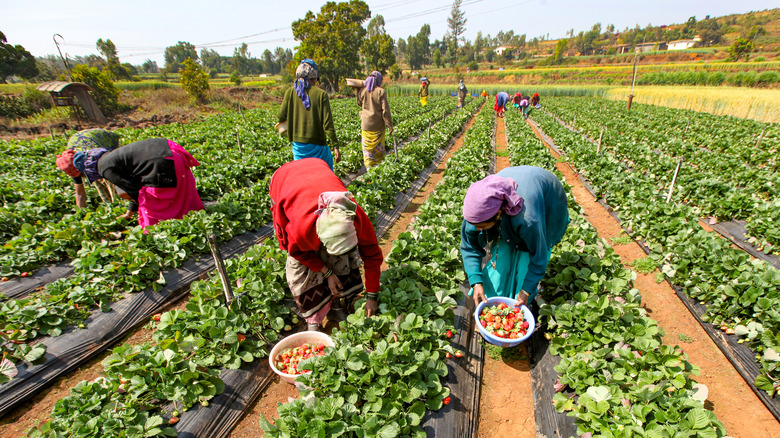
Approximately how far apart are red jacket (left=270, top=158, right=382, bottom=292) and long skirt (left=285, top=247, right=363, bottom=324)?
0.54 feet

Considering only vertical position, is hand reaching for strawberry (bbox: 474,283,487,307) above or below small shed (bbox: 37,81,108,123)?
below

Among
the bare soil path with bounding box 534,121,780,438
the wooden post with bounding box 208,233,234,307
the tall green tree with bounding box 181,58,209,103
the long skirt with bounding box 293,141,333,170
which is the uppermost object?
the tall green tree with bounding box 181,58,209,103

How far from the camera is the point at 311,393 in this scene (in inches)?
95.9

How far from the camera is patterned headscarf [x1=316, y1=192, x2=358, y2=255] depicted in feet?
7.39

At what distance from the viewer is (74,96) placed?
70.6 ft

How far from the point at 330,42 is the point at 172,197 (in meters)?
43.5

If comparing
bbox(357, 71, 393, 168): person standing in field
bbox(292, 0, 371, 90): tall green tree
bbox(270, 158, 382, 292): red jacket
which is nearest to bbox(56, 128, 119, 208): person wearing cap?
bbox(270, 158, 382, 292): red jacket

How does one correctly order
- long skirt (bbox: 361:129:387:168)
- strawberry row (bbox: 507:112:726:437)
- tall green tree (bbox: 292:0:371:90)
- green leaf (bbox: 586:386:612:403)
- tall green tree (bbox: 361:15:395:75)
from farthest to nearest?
tall green tree (bbox: 361:15:395:75) < tall green tree (bbox: 292:0:371:90) < long skirt (bbox: 361:129:387:168) < green leaf (bbox: 586:386:612:403) < strawberry row (bbox: 507:112:726:437)

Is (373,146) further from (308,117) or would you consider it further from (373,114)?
(308,117)

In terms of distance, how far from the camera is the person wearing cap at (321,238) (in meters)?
2.31

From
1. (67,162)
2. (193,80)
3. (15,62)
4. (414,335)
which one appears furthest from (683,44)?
(15,62)

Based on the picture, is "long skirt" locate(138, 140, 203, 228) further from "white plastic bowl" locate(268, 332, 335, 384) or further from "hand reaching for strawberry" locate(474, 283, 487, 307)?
"hand reaching for strawberry" locate(474, 283, 487, 307)

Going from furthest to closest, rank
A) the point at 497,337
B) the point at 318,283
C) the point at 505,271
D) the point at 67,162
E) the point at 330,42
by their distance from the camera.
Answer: the point at 330,42 < the point at 67,162 < the point at 505,271 < the point at 318,283 < the point at 497,337

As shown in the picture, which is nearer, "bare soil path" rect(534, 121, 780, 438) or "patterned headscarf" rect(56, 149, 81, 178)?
"bare soil path" rect(534, 121, 780, 438)
